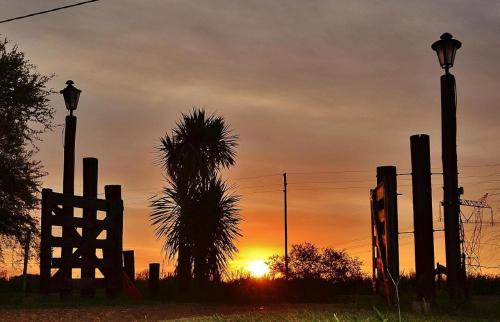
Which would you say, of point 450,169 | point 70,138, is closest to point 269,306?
point 450,169

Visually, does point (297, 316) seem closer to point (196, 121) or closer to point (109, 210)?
point (109, 210)

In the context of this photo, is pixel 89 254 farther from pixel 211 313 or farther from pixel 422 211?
pixel 422 211

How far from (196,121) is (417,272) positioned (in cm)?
1425

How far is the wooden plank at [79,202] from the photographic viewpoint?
17.8 m

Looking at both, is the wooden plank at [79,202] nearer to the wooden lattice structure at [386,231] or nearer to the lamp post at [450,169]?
the wooden lattice structure at [386,231]

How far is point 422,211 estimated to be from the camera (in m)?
14.8

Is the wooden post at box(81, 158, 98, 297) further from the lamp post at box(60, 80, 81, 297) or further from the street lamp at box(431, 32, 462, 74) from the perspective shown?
the street lamp at box(431, 32, 462, 74)

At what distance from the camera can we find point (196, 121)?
2725 cm

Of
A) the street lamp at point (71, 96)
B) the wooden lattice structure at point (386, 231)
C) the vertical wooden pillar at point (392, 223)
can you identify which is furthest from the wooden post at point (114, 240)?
the vertical wooden pillar at point (392, 223)

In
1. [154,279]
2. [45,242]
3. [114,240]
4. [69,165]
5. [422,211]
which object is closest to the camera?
[422,211]

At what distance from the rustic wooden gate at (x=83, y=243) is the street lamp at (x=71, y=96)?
2650 mm

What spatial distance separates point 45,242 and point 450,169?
9.79 m

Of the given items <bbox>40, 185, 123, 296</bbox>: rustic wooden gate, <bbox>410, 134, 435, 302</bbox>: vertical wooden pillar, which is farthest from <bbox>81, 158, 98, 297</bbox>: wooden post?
<bbox>410, 134, 435, 302</bbox>: vertical wooden pillar

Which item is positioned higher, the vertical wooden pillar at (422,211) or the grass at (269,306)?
the vertical wooden pillar at (422,211)
